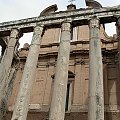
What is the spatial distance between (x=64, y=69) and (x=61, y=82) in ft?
2.55

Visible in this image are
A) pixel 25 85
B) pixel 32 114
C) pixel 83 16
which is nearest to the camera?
pixel 25 85

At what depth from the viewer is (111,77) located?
15.9 m

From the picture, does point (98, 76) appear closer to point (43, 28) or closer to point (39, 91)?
point (43, 28)

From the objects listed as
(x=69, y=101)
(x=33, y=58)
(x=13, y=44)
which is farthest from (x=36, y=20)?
(x=69, y=101)

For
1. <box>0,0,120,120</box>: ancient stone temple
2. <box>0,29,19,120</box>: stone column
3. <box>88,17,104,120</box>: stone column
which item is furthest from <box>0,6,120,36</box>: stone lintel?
<box>88,17,104,120</box>: stone column

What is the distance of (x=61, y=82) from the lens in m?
11.3

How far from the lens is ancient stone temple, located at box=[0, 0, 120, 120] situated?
10.9 metres

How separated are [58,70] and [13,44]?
12.7ft

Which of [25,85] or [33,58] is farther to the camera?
[33,58]

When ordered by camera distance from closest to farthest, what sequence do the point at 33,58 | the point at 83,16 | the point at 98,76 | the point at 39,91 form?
the point at 98,76 < the point at 33,58 < the point at 83,16 < the point at 39,91

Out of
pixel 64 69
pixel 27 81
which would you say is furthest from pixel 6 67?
pixel 64 69

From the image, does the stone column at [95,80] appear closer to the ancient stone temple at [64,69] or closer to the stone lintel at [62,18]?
the ancient stone temple at [64,69]

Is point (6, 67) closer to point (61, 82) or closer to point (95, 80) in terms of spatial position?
point (61, 82)

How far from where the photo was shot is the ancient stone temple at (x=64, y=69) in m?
10.9
